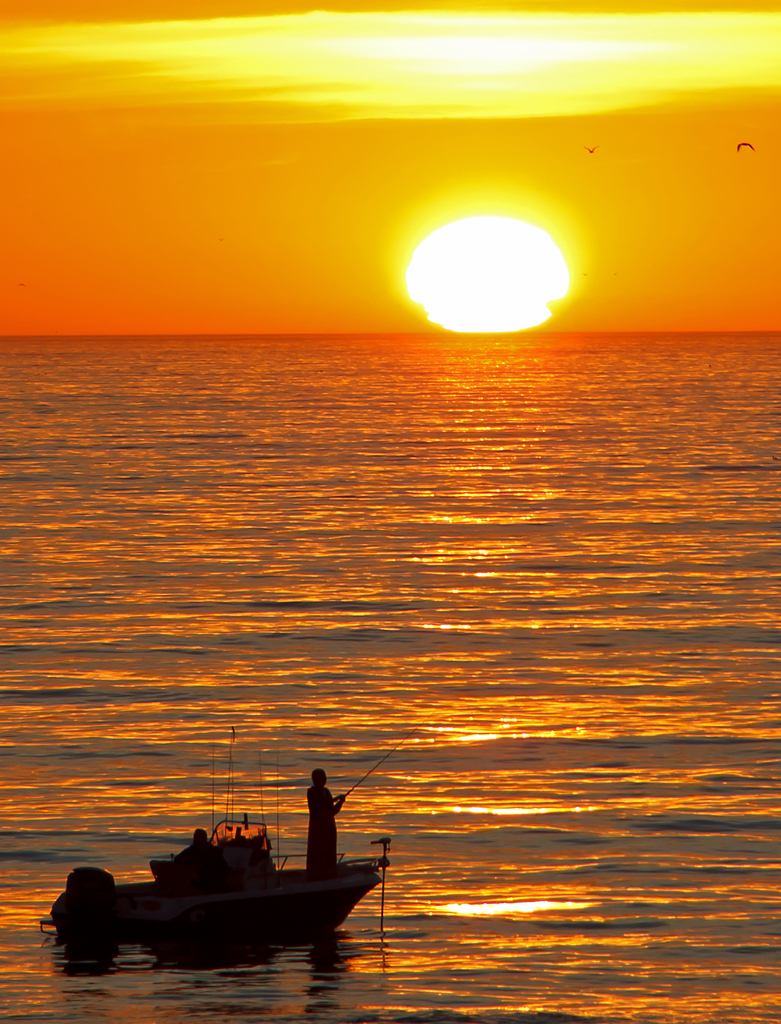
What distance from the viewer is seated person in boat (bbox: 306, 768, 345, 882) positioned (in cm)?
2409

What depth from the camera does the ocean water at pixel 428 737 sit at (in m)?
22.8

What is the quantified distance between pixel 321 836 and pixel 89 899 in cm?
338

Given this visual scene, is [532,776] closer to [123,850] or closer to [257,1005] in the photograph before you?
[123,850]

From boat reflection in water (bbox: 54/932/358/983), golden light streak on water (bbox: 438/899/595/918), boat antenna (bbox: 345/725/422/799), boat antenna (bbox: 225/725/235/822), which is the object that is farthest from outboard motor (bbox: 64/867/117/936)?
boat antenna (bbox: 345/725/422/799)

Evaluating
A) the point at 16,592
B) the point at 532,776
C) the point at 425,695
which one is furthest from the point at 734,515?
the point at 532,776

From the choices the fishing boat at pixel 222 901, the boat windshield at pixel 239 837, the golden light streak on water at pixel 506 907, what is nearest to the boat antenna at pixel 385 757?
the golden light streak on water at pixel 506 907

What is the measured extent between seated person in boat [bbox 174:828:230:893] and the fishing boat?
4 cm

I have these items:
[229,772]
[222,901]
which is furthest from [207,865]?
[229,772]

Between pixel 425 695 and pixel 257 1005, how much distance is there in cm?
1680

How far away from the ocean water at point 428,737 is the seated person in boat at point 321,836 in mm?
1119

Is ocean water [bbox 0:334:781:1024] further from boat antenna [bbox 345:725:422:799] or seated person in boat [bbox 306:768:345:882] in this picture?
seated person in boat [bbox 306:768:345:882]

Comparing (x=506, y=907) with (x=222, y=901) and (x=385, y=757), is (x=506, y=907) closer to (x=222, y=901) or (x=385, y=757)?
(x=222, y=901)

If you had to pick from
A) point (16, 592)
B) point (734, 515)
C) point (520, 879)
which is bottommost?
point (520, 879)

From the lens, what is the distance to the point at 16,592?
5247cm
